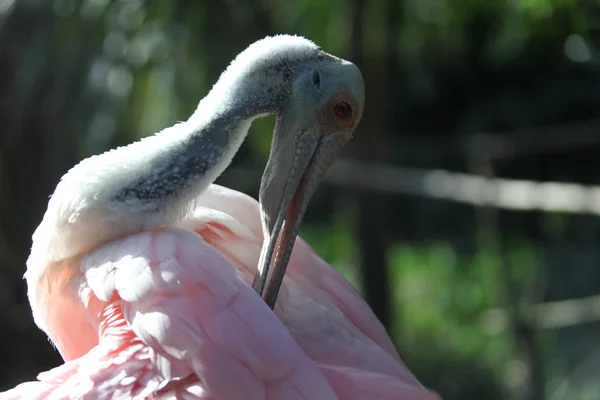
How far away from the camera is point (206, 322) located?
229cm

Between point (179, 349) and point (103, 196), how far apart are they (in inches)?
19.1

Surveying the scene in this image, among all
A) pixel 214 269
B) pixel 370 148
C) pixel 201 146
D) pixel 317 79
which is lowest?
pixel 214 269

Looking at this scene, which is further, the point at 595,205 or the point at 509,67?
the point at 509,67

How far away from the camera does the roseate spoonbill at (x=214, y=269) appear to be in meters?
2.28

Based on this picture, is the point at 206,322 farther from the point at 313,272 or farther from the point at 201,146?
the point at 313,272

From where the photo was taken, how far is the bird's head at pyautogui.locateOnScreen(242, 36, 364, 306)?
2.65 m

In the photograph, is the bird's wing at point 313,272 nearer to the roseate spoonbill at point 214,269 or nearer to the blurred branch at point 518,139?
the roseate spoonbill at point 214,269

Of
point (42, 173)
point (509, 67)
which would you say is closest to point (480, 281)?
point (509, 67)

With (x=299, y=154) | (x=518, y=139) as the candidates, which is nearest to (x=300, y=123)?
(x=299, y=154)

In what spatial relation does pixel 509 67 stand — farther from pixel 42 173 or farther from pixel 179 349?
pixel 179 349

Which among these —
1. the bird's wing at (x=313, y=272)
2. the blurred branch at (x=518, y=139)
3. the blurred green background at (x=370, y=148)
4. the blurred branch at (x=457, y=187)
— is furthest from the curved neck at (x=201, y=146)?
the blurred branch at (x=518, y=139)

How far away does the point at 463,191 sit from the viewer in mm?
5102

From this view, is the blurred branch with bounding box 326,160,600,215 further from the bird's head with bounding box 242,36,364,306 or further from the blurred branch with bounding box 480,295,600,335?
the bird's head with bounding box 242,36,364,306

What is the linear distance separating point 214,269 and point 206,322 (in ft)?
0.46
